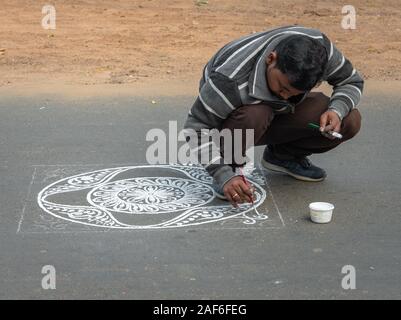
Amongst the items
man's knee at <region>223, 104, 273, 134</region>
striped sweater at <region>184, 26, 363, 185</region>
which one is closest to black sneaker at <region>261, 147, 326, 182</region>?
striped sweater at <region>184, 26, 363, 185</region>

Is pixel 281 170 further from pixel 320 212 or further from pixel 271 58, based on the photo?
pixel 271 58

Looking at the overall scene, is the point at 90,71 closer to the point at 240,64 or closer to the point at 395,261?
the point at 240,64

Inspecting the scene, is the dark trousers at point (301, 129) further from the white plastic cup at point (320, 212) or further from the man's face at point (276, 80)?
the white plastic cup at point (320, 212)

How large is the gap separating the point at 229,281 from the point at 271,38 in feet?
5.05

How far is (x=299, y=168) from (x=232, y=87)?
1004mm

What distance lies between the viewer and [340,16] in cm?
1141

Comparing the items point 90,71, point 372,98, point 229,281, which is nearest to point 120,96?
point 90,71

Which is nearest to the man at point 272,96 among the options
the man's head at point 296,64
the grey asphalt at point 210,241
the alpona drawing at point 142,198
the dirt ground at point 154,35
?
the man's head at point 296,64

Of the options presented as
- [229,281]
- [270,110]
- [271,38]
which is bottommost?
[229,281]

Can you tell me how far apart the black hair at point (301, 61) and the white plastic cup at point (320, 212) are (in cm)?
71

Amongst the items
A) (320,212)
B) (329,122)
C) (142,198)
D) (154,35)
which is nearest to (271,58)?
(329,122)

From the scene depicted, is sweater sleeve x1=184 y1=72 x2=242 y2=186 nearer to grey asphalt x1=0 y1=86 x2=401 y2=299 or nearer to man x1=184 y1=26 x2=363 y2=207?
man x1=184 y1=26 x2=363 y2=207

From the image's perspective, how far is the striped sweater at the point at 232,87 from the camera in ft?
16.5

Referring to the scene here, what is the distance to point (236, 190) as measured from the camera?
510 centimetres
